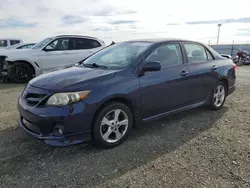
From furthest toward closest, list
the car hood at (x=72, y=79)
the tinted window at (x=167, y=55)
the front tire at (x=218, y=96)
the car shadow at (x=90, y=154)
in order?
the front tire at (x=218, y=96), the tinted window at (x=167, y=55), the car hood at (x=72, y=79), the car shadow at (x=90, y=154)

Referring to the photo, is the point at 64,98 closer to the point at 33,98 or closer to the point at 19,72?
the point at 33,98

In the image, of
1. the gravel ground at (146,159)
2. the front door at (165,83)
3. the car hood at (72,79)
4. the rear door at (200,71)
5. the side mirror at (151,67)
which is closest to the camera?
the gravel ground at (146,159)

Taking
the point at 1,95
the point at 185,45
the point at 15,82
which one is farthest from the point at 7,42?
the point at 185,45

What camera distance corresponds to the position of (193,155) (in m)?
3.25

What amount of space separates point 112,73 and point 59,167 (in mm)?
1417

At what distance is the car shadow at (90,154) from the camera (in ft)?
9.25

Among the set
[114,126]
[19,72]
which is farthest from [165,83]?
[19,72]

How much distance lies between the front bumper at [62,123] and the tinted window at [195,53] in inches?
92.0

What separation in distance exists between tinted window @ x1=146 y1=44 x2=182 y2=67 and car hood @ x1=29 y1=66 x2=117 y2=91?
2.74ft

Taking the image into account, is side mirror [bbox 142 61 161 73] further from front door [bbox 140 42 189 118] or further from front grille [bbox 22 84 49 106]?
front grille [bbox 22 84 49 106]

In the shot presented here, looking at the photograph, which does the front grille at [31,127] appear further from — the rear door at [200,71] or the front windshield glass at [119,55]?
the rear door at [200,71]

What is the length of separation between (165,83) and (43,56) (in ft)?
19.0

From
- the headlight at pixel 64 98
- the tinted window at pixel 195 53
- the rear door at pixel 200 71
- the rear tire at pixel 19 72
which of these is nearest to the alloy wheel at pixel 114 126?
the headlight at pixel 64 98

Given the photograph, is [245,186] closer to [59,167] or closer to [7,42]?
[59,167]
